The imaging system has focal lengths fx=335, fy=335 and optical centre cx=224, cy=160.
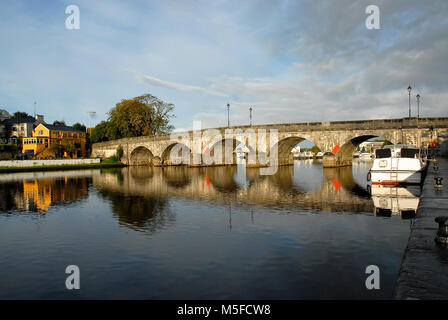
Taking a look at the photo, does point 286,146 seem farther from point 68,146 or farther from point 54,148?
point 54,148

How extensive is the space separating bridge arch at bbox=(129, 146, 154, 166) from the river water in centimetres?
5499

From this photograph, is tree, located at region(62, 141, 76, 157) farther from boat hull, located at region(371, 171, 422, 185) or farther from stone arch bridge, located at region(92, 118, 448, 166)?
boat hull, located at region(371, 171, 422, 185)

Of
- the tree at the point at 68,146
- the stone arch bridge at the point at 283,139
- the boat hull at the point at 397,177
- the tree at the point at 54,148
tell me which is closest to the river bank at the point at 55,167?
the stone arch bridge at the point at 283,139

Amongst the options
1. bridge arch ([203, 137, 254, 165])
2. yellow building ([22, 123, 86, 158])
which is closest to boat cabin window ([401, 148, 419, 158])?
bridge arch ([203, 137, 254, 165])

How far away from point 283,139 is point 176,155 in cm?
2707

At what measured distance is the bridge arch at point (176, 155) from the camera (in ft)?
225

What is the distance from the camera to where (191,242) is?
11.7 meters

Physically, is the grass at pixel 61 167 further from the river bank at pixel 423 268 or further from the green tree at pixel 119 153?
the river bank at pixel 423 268

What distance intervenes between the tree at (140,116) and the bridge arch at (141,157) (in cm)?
479

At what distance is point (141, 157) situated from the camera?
78438 millimetres
